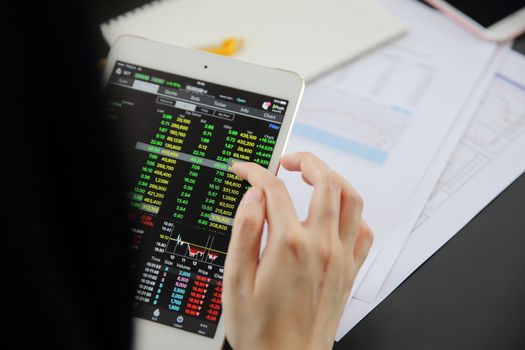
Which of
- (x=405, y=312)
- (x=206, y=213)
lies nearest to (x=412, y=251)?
(x=405, y=312)

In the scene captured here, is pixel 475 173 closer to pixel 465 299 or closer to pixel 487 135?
pixel 487 135

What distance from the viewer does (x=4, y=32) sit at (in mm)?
164

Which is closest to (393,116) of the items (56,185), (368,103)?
(368,103)

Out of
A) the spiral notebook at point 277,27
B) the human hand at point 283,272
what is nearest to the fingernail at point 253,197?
the human hand at point 283,272

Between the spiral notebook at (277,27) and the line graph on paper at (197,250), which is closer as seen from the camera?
the line graph on paper at (197,250)

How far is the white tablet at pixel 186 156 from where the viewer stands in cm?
51

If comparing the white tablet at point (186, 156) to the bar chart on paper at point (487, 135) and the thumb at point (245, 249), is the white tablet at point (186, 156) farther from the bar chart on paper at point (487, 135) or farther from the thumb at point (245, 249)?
the bar chart on paper at point (487, 135)

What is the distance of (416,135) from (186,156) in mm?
337

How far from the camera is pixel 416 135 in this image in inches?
26.8

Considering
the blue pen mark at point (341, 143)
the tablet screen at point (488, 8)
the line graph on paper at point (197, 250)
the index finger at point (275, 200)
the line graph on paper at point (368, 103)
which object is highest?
the tablet screen at point (488, 8)

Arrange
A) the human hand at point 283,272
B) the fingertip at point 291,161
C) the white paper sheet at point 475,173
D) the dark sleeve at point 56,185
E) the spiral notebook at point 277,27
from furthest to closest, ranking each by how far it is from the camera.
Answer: the spiral notebook at point 277,27, the white paper sheet at point 475,173, the fingertip at point 291,161, the human hand at point 283,272, the dark sleeve at point 56,185

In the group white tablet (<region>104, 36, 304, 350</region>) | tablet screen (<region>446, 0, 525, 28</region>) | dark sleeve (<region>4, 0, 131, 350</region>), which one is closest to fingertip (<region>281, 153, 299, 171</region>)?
white tablet (<region>104, 36, 304, 350</region>)

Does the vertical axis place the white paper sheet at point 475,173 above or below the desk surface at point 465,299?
above

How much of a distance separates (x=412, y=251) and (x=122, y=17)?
1.80 ft
